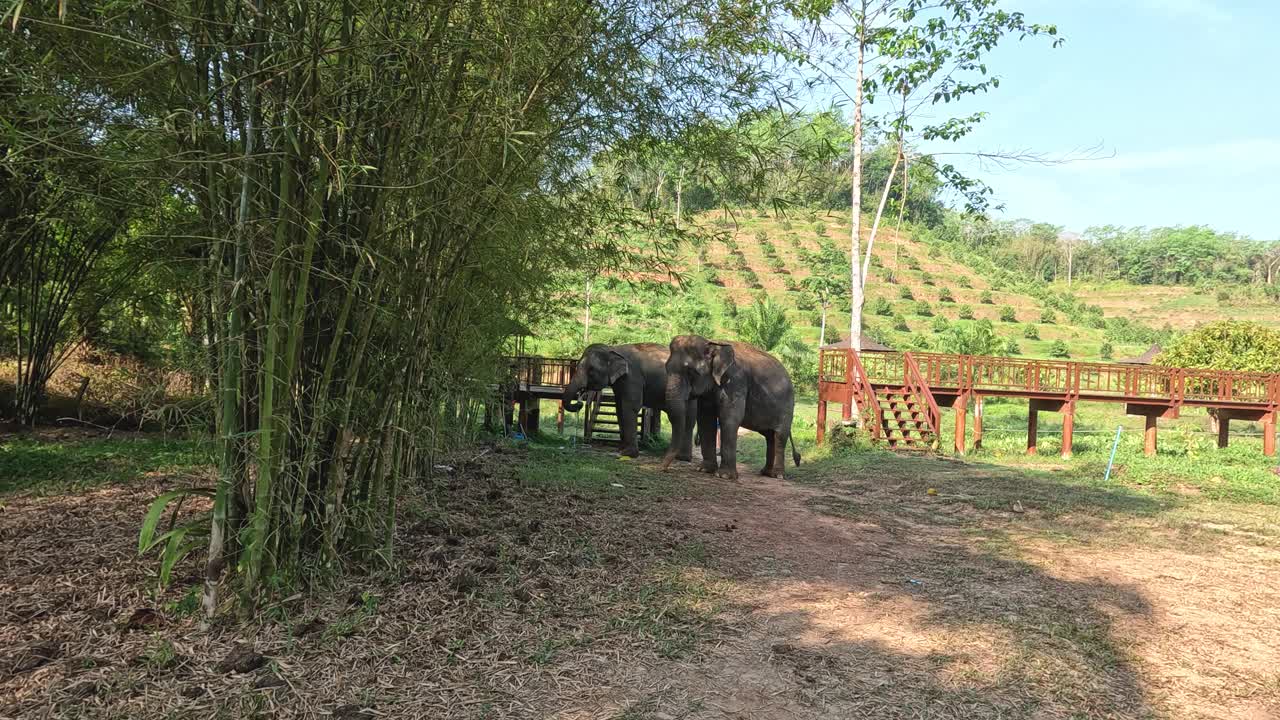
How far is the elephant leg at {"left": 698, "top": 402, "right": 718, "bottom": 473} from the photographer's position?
28.3 feet

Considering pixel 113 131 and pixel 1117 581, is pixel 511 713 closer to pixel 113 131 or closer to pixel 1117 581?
pixel 113 131

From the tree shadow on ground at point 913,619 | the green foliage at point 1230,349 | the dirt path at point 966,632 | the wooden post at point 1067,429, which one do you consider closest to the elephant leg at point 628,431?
the tree shadow on ground at point 913,619

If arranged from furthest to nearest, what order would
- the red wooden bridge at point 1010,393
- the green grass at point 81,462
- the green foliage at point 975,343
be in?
the green foliage at point 975,343 < the red wooden bridge at point 1010,393 < the green grass at point 81,462

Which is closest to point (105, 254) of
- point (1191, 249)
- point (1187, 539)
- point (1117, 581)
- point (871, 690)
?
point (871, 690)

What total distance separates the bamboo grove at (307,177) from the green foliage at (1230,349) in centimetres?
2060

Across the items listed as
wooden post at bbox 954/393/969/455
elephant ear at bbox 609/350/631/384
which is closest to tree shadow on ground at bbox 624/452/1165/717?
elephant ear at bbox 609/350/631/384

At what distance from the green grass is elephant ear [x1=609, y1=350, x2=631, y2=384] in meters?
4.85

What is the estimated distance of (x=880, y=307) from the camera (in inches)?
1535

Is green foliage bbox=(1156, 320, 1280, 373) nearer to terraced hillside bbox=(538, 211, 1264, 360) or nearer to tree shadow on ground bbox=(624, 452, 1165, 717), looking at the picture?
terraced hillside bbox=(538, 211, 1264, 360)

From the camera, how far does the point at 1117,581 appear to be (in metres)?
4.60

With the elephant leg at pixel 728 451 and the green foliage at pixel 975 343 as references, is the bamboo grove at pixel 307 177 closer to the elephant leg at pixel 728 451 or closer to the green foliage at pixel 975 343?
the elephant leg at pixel 728 451

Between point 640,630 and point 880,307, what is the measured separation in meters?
37.6

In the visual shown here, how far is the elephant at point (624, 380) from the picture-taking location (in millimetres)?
10336

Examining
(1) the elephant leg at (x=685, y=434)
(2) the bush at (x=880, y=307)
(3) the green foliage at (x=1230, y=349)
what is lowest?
(1) the elephant leg at (x=685, y=434)
